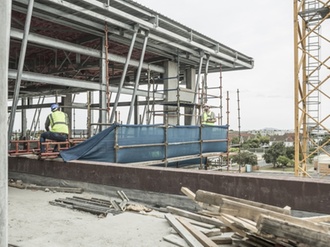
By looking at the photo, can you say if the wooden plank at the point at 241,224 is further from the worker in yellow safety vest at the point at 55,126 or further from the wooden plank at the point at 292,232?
the worker in yellow safety vest at the point at 55,126

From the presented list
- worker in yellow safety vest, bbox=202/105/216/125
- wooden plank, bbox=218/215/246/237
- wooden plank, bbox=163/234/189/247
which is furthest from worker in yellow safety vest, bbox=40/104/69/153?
wooden plank, bbox=218/215/246/237

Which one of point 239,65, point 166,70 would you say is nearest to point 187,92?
point 166,70

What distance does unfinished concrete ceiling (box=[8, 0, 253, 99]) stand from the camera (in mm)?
11781

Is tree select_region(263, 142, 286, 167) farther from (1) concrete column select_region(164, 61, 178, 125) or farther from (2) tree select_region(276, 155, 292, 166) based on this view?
(1) concrete column select_region(164, 61, 178, 125)

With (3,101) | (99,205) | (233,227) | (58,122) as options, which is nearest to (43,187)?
(58,122)

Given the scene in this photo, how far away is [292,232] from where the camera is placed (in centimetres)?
386

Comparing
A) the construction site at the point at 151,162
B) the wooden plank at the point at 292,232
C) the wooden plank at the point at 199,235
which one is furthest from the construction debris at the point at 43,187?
the wooden plank at the point at 292,232

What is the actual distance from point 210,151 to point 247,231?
10902 mm

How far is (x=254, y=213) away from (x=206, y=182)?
8.31 feet

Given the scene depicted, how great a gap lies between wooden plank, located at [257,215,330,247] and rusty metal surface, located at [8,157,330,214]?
84.6 inches

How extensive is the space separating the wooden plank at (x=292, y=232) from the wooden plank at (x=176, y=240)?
1.36 m

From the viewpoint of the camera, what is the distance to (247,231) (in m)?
4.54

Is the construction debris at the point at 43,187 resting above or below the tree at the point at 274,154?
above

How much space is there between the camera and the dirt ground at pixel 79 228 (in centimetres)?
523
